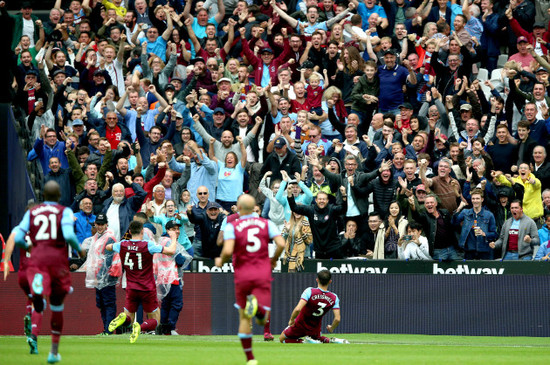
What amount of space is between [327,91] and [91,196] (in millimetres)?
6153

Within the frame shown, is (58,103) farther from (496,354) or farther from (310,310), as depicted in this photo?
(496,354)

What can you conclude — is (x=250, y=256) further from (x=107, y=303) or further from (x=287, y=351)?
(x=107, y=303)

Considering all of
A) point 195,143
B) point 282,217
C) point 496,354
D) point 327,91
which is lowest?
point 496,354

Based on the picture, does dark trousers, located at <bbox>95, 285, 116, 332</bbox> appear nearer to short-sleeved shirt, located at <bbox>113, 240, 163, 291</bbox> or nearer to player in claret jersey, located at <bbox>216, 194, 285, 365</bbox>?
short-sleeved shirt, located at <bbox>113, 240, 163, 291</bbox>

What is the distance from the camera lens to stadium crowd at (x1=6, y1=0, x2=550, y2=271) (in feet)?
70.3

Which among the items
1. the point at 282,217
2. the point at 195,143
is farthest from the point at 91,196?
the point at 282,217

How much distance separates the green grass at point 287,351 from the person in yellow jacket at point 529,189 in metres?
3.06

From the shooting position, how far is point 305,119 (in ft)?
77.6

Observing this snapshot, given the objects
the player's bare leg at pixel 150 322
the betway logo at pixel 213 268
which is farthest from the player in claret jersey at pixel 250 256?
the betway logo at pixel 213 268

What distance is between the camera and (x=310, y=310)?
17281 mm

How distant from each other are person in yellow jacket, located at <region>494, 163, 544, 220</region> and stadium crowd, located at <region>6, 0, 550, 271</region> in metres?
0.02

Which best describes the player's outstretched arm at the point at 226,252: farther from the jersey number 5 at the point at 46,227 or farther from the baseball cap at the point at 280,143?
the baseball cap at the point at 280,143

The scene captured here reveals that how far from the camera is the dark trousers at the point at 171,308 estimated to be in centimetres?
2020

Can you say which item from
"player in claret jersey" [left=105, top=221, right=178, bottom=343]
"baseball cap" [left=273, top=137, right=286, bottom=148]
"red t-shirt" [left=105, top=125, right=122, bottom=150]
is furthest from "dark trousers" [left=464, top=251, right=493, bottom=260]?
"red t-shirt" [left=105, top=125, right=122, bottom=150]
